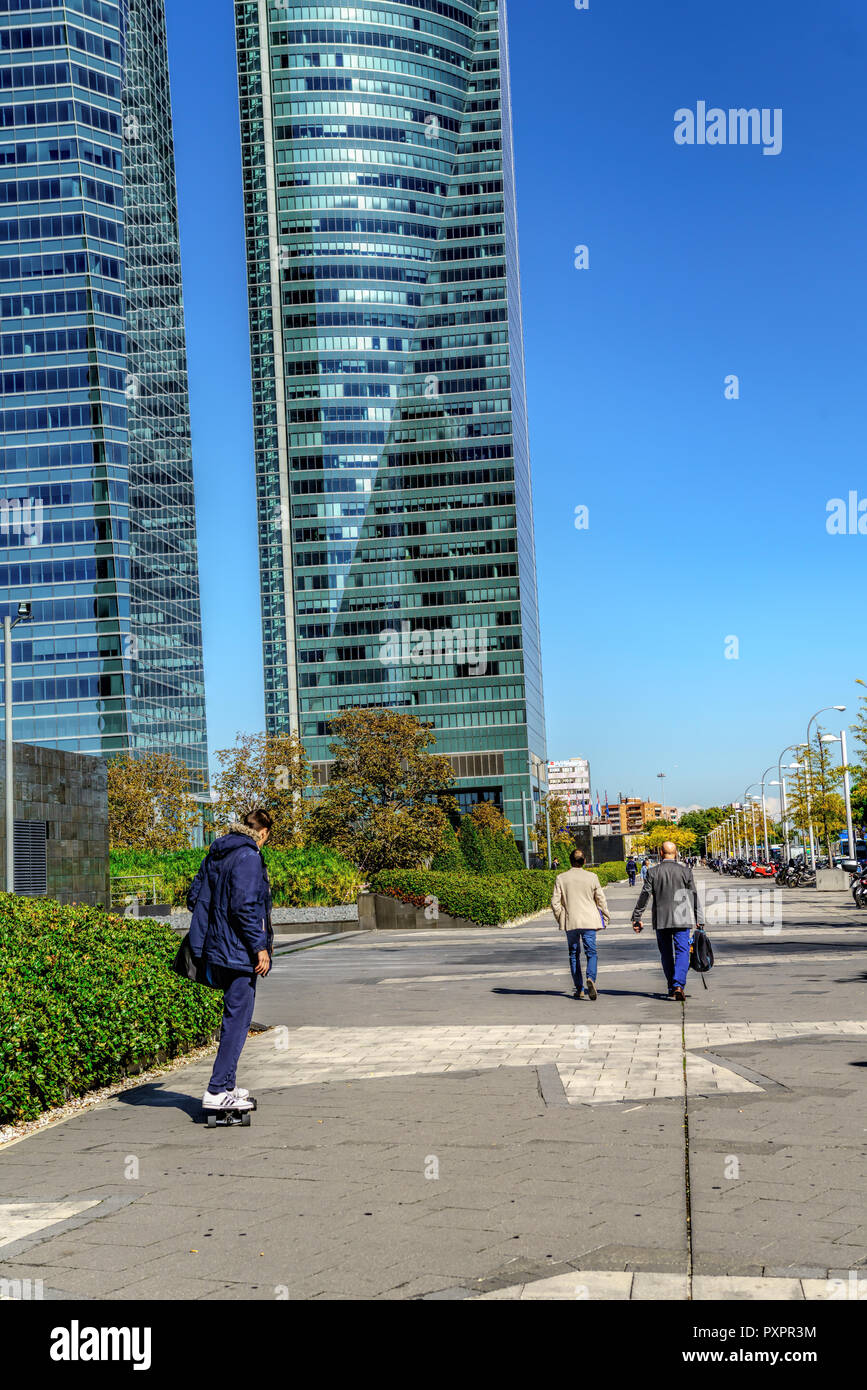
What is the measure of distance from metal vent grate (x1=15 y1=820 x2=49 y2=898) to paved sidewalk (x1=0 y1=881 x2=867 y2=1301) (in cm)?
1064

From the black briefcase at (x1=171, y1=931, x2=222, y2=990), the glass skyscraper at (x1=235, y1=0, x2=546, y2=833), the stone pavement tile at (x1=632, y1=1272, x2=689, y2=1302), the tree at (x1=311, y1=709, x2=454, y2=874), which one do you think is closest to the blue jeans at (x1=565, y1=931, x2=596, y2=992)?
the black briefcase at (x1=171, y1=931, x2=222, y2=990)

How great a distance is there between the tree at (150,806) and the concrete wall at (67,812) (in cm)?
3366

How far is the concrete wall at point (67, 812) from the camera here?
2131cm

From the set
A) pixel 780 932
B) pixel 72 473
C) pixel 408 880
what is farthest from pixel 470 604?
pixel 780 932

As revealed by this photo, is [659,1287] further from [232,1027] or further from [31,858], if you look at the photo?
[31,858]

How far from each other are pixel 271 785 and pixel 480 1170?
4233cm

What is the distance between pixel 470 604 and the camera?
136000 millimetres

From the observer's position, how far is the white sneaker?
7164 mm

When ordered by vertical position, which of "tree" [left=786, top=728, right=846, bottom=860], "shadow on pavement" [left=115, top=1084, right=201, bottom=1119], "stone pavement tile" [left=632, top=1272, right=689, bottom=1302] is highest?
"stone pavement tile" [left=632, top=1272, right=689, bottom=1302]

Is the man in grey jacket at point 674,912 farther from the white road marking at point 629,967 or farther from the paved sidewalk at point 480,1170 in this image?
the white road marking at point 629,967

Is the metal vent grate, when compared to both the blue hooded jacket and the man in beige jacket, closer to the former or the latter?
the man in beige jacket

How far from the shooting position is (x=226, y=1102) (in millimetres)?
7164

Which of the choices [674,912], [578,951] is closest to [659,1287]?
[674,912]
